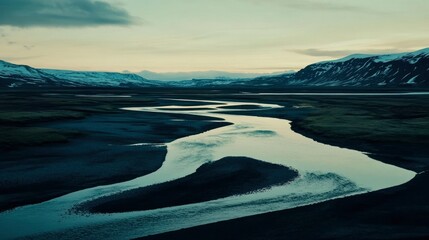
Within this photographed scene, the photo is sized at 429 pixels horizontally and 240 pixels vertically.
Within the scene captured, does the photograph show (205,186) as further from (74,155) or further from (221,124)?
(221,124)

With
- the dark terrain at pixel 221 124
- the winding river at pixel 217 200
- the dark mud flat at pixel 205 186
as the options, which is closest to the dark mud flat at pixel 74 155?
the dark terrain at pixel 221 124

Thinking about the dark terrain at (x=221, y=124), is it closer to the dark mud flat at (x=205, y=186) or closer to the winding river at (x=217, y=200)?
the winding river at (x=217, y=200)

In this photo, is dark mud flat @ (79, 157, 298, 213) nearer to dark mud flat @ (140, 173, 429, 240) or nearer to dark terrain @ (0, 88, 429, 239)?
dark terrain @ (0, 88, 429, 239)

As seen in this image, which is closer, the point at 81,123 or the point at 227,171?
the point at 227,171

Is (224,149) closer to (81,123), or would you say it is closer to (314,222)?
(314,222)

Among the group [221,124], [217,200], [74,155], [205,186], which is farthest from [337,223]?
[221,124]

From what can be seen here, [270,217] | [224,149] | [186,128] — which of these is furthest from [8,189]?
[186,128]

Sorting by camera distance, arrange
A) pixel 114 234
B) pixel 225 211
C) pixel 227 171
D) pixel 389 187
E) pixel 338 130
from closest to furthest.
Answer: pixel 114 234, pixel 225 211, pixel 389 187, pixel 227 171, pixel 338 130
